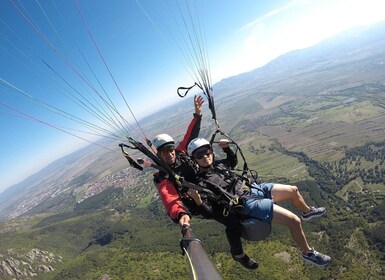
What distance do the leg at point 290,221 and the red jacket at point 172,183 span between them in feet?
5.17

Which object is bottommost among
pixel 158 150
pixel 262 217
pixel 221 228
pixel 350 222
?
pixel 350 222

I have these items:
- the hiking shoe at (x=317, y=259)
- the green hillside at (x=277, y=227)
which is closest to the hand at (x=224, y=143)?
the hiking shoe at (x=317, y=259)

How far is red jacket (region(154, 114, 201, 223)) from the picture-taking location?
14.1 feet

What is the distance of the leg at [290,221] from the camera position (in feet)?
17.0

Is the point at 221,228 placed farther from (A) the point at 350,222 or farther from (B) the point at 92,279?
(B) the point at 92,279

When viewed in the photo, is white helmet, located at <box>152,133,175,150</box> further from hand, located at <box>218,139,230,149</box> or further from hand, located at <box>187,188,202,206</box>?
hand, located at <box>187,188,202,206</box>

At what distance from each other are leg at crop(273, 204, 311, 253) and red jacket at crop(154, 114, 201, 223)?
1576 millimetres

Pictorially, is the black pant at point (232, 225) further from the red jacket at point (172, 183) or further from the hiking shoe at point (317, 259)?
the hiking shoe at point (317, 259)

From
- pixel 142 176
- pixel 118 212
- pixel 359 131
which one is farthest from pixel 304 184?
pixel 142 176

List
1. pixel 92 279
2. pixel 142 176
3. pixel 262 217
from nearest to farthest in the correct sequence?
pixel 262 217 → pixel 92 279 → pixel 142 176

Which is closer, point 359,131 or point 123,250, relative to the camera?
point 123,250

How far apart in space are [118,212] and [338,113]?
102m

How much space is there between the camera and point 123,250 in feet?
292

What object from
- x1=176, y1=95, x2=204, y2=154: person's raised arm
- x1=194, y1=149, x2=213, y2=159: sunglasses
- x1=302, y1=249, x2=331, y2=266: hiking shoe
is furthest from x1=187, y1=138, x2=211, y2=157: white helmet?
x1=302, y1=249, x2=331, y2=266: hiking shoe
